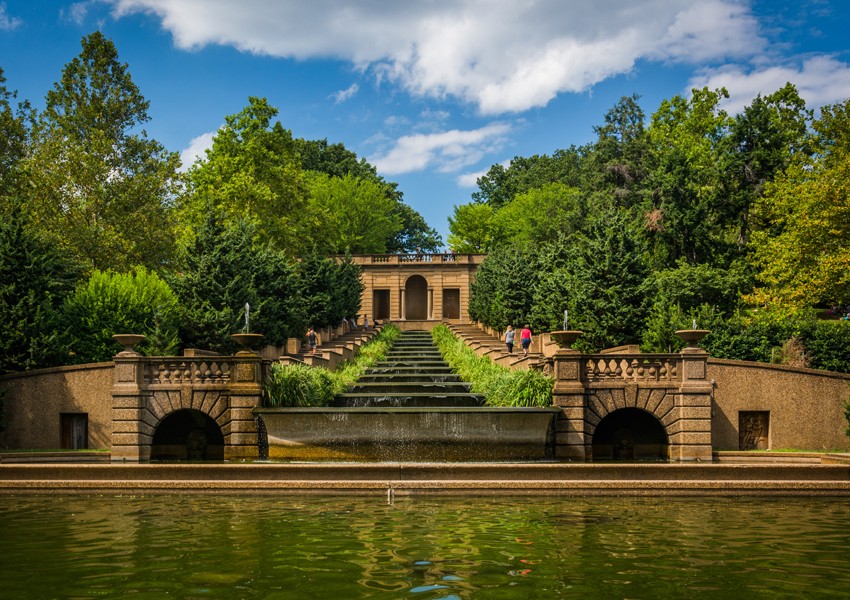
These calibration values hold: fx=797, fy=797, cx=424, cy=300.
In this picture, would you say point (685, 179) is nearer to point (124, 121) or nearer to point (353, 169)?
point (124, 121)

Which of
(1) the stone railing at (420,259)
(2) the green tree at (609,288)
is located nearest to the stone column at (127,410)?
(2) the green tree at (609,288)

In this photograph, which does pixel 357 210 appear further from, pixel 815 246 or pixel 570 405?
pixel 570 405

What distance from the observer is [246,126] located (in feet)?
159

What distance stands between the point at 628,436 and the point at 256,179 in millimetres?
31155

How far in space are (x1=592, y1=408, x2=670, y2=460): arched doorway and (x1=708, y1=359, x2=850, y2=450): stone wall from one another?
254 cm

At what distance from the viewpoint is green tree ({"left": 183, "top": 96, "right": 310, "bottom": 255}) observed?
4466cm

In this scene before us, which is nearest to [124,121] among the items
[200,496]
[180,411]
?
[180,411]

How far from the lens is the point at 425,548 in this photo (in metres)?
10.2

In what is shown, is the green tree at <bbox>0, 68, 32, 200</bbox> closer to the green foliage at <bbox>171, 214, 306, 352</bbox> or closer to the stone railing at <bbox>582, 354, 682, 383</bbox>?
the green foliage at <bbox>171, 214, 306, 352</bbox>

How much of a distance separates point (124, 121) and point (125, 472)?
104 feet

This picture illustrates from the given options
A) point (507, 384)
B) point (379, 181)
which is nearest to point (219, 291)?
point (507, 384)

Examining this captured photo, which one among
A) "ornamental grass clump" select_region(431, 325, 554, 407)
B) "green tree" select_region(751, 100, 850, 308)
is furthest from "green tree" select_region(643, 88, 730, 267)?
"ornamental grass clump" select_region(431, 325, 554, 407)

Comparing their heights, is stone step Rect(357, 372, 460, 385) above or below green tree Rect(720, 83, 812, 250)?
below

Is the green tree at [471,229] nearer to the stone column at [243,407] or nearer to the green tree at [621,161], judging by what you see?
the green tree at [621,161]
